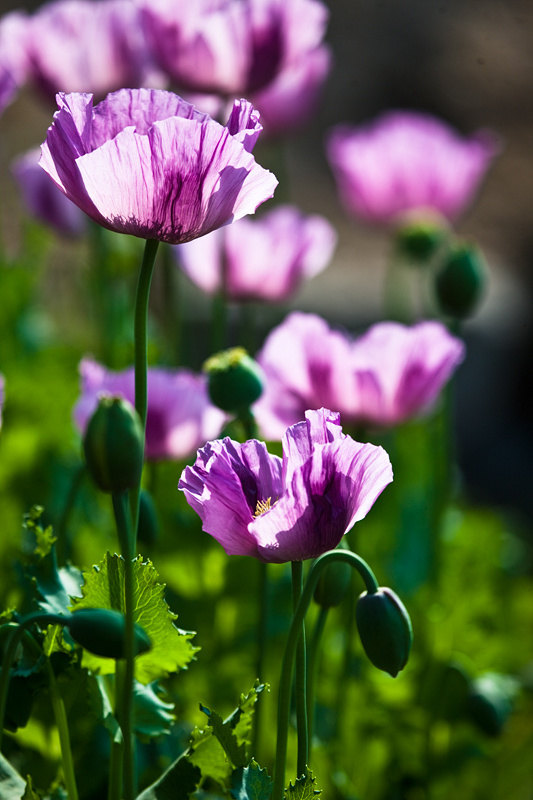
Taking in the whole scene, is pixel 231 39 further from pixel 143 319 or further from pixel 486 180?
pixel 486 180

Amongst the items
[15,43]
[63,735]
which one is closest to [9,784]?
[63,735]

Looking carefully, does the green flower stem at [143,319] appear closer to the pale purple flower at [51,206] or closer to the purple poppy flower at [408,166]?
the pale purple flower at [51,206]

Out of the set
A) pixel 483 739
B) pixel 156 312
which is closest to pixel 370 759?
pixel 483 739

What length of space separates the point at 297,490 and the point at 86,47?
2.10ft

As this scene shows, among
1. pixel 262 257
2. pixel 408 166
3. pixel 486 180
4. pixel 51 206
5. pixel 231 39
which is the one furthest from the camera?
pixel 486 180

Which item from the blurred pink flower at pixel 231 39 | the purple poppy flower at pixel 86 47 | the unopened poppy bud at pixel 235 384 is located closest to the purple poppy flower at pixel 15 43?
the purple poppy flower at pixel 86 47

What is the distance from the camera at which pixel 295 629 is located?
18.0 inches

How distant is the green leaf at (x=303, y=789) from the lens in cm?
46

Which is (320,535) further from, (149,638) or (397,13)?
(397,13)

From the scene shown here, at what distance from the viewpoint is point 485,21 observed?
5.55 meters

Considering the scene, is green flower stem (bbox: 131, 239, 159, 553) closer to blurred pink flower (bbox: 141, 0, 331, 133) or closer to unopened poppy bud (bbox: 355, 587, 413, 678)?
unopened poppy bud (bbox: 355, 587, 413, 678)

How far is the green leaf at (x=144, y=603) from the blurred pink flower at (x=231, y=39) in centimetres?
52

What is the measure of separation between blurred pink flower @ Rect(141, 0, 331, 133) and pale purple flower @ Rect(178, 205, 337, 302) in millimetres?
154

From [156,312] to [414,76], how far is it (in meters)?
2.79
